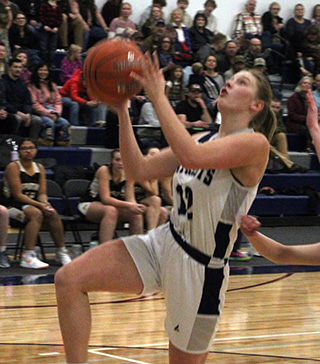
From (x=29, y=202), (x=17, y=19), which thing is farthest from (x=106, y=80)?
(x=17, y=19)

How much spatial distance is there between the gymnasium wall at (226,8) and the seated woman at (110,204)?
225 inches

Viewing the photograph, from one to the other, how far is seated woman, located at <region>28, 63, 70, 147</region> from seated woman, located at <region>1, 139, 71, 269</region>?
201 cm

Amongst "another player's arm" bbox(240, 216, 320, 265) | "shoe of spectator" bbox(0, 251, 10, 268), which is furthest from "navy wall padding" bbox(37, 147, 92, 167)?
"another player's arm" bbox(240, 216, 320, 265)

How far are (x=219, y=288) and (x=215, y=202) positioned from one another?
0.37 meters

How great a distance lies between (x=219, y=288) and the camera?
3.07 meters

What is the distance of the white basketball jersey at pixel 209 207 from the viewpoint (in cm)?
298

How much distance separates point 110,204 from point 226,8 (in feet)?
24.5

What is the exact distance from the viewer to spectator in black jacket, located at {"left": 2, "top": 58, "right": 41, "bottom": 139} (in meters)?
9.04

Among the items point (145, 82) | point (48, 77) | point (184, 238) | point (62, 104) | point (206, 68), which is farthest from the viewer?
point (206, 68)

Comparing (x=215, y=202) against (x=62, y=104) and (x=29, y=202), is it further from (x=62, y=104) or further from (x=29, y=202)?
(x=62, y=104)

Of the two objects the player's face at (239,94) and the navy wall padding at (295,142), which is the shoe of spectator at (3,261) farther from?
the navy wall padding at (295,142)

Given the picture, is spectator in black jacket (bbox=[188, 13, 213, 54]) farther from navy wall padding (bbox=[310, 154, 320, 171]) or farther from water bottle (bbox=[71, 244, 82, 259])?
water bottle (bbox=[71, 244, 82, 259])

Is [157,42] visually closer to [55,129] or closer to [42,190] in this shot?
Result: [55,129]

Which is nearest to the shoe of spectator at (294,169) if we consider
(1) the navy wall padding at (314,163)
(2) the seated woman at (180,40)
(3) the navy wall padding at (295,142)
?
(1) the navy wall padding at (314,163)
